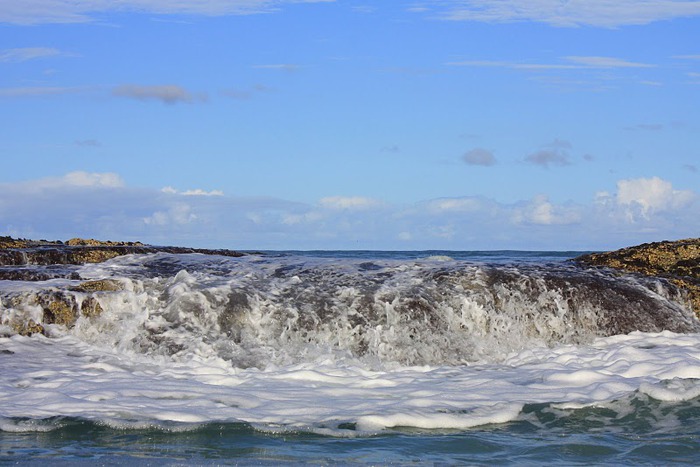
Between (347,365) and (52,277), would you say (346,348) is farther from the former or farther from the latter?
(52,277)

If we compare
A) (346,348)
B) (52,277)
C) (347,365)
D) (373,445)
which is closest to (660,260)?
(346,348)

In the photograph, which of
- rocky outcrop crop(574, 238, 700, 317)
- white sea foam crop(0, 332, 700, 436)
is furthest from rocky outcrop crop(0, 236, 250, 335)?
rocky outcrop crop(574, 238, 700, 317)

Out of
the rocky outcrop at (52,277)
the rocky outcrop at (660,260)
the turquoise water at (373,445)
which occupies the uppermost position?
the rocky outcrop at (660,260)

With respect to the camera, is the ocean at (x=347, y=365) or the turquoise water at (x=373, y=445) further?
the ocean at (x=347, y=365)

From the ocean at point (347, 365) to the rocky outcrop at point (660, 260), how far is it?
0.77 meters

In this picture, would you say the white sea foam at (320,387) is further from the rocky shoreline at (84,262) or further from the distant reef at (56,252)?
the distant reef at (56,252)

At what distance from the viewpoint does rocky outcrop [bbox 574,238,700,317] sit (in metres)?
15.0

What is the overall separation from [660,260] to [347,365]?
24.6 feet

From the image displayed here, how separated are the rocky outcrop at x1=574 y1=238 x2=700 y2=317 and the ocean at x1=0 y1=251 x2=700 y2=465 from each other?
0.77 meters

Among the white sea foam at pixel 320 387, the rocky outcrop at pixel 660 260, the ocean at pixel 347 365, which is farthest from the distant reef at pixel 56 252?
the rocky outcrop at pixel 660 260

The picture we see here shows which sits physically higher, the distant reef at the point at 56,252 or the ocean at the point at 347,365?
the distant reef at the point at 56,252

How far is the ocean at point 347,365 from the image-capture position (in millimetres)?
6621

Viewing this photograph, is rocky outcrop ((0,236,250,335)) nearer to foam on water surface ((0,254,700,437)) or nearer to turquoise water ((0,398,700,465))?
foam on water surface ((0,254,700,437))

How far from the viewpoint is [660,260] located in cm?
1551
